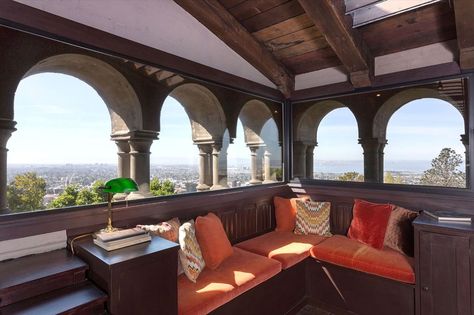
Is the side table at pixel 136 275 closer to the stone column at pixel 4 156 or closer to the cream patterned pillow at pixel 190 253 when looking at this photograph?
the cream patterned pillow at pixel 190 253

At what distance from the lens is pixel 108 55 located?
6.90 feet

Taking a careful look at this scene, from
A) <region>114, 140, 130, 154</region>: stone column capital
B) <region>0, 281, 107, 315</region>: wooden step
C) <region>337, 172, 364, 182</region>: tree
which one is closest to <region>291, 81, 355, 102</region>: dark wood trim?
<region>337, 172, 364, 182</region>: tree

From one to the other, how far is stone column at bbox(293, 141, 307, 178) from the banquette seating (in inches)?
42.2

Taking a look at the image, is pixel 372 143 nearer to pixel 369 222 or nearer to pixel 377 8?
pixel 369 222

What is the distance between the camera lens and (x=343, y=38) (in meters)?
2.58

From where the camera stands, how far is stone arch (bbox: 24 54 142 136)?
1933 millimetres

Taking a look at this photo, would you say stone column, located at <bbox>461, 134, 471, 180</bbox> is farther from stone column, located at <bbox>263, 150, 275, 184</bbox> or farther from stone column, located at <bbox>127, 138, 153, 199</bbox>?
stone column, located at <bbox>127, 138, 153, 199</bbox>

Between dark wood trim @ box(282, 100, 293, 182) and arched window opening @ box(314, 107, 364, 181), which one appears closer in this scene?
arched window opening @ box(314, 107, 364, 181)

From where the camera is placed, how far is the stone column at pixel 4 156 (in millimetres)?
1637

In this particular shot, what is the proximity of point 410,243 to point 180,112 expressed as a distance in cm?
248

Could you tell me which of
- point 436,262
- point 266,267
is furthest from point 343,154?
point 266,267

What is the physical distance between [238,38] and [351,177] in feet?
6.95

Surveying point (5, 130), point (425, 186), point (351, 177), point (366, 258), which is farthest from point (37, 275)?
point (425, 186)

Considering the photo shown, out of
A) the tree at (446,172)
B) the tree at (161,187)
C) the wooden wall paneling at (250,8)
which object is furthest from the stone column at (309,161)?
the tree at (161,187)
